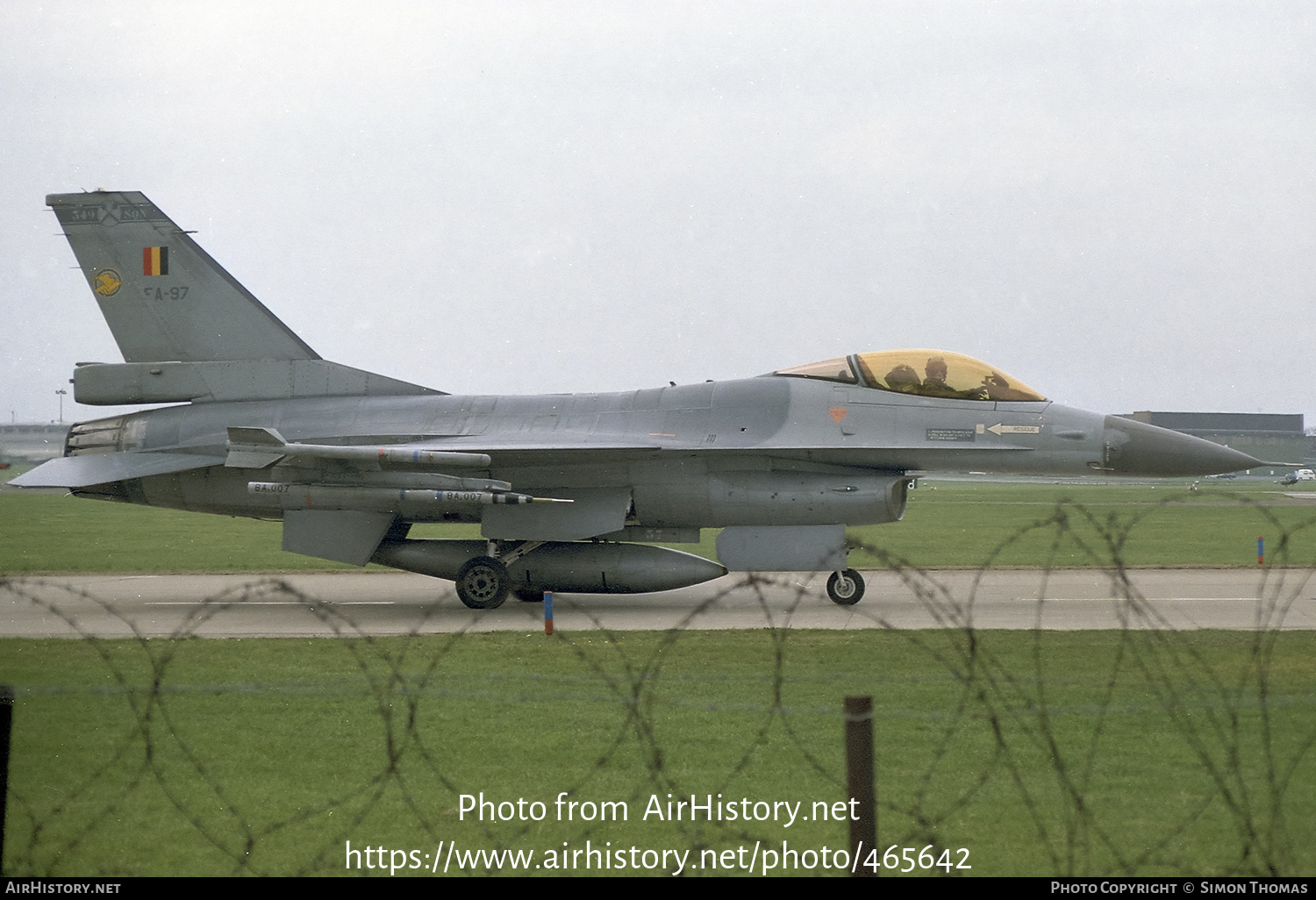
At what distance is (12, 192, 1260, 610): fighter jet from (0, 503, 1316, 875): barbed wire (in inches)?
174

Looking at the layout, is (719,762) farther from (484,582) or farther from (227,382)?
(227,382)

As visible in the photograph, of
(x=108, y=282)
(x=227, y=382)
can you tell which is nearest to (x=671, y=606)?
(x=227, y=382)

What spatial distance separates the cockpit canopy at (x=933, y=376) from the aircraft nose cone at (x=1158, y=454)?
1.03 m

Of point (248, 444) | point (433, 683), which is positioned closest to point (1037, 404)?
point (433, 683)

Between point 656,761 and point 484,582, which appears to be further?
point 484,582

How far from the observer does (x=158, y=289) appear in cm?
1683

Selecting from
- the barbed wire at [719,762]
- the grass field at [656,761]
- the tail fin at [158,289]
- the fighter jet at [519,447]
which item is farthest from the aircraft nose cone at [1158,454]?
the tail fin at [158,289]

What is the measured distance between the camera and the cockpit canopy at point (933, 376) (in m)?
14.8

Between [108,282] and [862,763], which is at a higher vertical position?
[108,282]

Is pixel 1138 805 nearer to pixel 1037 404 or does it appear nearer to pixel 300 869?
pixel 300 869

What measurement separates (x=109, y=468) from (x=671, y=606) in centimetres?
783

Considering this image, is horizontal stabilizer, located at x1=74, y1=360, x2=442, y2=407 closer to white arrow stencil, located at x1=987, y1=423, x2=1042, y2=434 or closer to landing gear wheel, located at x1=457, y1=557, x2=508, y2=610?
landing gear wheel, located at x1=457, y1=557, x2=508, y2=610

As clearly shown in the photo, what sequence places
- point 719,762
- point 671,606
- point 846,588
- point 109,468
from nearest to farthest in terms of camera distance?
point 719,762, point 846,588, point 671,606, point 109,468

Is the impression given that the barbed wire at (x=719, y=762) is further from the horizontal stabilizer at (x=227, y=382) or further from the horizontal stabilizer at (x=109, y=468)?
the horizontal stabilizer at (x=227, y=382)
